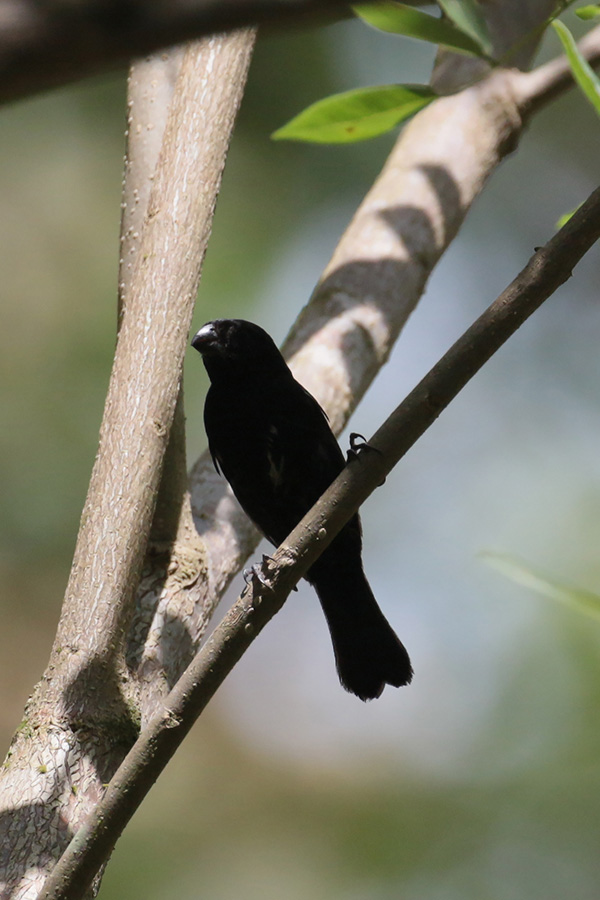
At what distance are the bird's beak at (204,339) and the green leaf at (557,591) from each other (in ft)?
7.50

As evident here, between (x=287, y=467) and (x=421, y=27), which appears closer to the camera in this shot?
(x=421, y=27)

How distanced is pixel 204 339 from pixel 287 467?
0.63 meters

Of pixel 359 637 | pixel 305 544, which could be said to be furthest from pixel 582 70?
pixel 359 637

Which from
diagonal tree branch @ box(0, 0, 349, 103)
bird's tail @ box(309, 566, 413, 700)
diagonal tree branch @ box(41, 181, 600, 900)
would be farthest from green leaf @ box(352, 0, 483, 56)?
bird's tail @ box(309, 566, 413, 700)

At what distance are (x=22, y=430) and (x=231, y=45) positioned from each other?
20.0 ft

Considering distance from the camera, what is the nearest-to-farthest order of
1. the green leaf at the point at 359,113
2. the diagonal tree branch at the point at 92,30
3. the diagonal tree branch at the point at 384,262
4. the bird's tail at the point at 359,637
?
the diagonal tree branch at the point at 92,30, the green leaf at the point at 359,113, the diagonal tree branch at the point at 384,262, the bird's tail at the point at 359,637

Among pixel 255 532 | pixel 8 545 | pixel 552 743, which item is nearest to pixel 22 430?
pixel 8 545

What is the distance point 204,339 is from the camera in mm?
3611

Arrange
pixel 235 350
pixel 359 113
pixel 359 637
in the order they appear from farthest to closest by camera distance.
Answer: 1. pixel 235 350
2. pixel 359 637
3. pixel 359 113

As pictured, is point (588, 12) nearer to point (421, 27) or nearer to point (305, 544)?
point (421, 27)

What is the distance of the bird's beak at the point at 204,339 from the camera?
3.60 meters

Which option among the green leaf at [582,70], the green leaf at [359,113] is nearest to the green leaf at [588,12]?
the green leaf at [582,70]

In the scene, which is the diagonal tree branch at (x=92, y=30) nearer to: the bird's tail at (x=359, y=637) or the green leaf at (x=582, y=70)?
the green leaf at (x=582, y=70)

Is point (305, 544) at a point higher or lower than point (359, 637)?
higher
